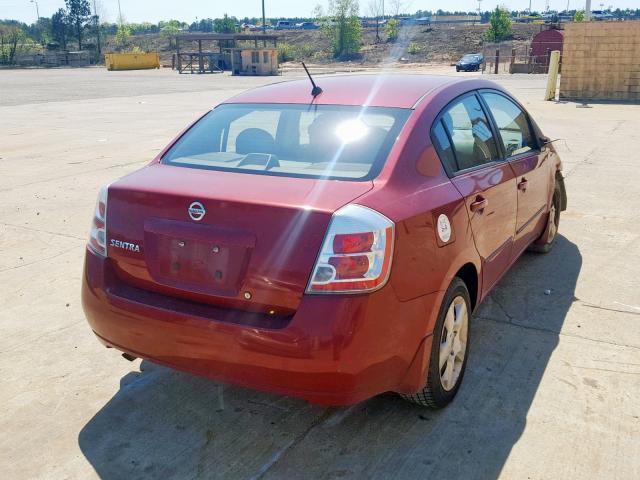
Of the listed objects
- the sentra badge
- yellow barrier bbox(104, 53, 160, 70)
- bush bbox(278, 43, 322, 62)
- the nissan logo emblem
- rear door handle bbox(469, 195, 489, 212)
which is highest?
bush bbox(278, 43, 322, 62)

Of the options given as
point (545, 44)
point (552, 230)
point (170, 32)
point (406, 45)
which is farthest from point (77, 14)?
point (552, 230)

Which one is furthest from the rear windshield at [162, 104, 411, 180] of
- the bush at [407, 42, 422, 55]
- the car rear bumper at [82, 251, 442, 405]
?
the bush at [407, 42, 422, 55]

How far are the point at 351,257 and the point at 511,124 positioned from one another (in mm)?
2555

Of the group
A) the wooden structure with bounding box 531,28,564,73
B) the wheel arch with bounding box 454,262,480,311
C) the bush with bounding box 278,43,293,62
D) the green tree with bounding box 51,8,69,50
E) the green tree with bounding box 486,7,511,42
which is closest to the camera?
the wheel arch with bounding box 454,262,480,311

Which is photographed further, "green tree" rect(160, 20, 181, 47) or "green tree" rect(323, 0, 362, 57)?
"green tree" rect(160, 20, 181, 47)

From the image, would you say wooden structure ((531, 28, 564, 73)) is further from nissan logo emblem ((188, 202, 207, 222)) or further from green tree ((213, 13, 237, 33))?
green tree ((213, 13, 237, 33))

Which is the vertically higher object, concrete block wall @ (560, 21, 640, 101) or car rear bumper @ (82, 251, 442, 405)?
concrete block wall @ (560, 21, 640, 101)

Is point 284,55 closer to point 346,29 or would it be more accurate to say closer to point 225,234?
point 346,29

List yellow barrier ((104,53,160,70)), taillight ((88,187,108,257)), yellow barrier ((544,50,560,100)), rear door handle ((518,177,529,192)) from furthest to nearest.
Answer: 1. yellow barrier ((104,53,160,70))
2. yellow barrier ((544,50,560,100))
3. rear door handle ((518,177,529,192))
4. taillight ((88,187,108,257))

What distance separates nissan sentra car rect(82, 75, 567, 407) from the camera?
8.98 feet

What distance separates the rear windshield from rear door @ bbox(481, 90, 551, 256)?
3.99ft

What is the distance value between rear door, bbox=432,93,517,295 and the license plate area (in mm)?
1258

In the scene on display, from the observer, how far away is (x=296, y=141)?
142 inches

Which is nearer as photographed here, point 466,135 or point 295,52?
point 466,135
